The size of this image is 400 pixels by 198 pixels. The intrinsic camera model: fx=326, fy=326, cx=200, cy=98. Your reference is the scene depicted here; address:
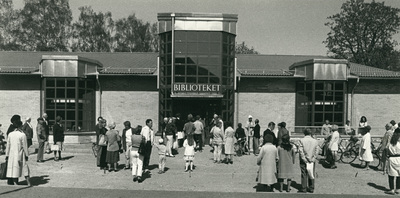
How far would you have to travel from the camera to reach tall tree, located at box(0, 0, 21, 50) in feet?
114

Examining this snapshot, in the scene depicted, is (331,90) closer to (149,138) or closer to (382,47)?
(149,138)

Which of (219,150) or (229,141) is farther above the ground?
(229,141)

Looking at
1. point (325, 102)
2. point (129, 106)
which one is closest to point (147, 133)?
point (129, 106)

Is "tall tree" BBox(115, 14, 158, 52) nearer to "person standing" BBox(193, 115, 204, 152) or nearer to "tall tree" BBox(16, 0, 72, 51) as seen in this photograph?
"tall tree" BBox(16, 0, 72, 51)

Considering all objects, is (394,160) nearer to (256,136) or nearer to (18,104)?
(256,136)

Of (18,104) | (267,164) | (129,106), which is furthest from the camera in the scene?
(129,106)

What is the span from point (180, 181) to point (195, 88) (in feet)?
26.6

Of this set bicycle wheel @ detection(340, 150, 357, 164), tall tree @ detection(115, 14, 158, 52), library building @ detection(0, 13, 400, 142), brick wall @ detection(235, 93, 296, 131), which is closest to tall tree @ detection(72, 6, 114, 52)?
tall tree @ detection(115, 14, 158, 52)

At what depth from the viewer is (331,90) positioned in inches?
731

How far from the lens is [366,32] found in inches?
1502

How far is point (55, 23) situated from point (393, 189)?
1455 inches

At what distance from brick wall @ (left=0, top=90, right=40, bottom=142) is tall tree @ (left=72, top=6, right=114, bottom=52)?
71.2 feet

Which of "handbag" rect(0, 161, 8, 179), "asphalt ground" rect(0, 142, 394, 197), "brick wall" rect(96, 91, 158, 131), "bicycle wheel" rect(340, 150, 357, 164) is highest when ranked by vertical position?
"brick wall" rect(96, 91, 158, 131)

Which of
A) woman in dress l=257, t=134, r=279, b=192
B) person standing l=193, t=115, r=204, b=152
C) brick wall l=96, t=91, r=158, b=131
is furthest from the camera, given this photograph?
brick wall l=96, t=91, r=158, b=131
